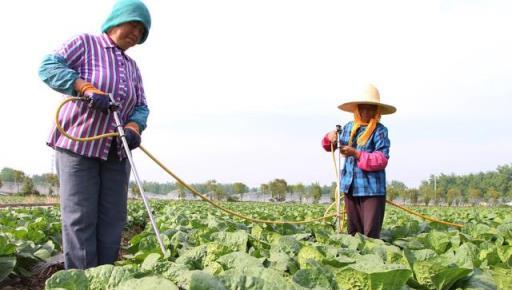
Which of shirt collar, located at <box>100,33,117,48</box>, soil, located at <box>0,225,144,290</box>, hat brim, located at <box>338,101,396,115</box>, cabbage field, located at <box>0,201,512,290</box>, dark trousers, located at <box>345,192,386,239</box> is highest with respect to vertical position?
shirt collar, located at <box>100,33,117,48</box>

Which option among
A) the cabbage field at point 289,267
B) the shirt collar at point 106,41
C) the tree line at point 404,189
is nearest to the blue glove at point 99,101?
the shirt collar at point 106,41

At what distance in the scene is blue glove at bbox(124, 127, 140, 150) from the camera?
2932mm

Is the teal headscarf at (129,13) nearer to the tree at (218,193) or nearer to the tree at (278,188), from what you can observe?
the tree at (218,193)

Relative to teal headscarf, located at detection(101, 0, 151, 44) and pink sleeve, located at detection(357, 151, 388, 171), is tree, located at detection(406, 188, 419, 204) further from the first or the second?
teal headscarf, located at detection(101, 0, 151, 44)

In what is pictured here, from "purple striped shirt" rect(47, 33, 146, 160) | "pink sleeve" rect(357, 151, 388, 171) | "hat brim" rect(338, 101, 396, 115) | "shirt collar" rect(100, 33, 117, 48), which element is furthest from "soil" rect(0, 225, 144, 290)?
"hat brim" rect(338, 101, 396, 115)

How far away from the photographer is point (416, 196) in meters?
60.1

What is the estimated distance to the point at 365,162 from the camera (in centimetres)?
400

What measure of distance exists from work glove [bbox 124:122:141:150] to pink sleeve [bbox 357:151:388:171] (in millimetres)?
2018

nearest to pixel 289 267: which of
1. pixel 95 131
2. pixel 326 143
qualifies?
pixel 95 131

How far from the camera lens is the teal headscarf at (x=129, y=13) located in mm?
2857

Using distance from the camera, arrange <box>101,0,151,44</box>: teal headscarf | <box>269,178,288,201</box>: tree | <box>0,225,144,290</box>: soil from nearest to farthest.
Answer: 1. <box>101,0,151,44</box>: teal headscarf
2. <box>0,225,144,290</box>: soil
3. <box>269,178,288,201</box>: tree

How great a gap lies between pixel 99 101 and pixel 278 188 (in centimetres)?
6489

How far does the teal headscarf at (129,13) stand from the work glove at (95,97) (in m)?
0.50

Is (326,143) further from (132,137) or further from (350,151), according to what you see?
(132,137)
